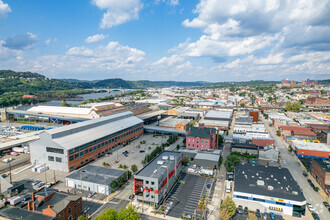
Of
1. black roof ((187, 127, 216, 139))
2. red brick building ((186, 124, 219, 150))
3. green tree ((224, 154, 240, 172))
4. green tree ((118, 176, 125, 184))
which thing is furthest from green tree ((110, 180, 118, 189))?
black roof ((187, 127, 216, 139))

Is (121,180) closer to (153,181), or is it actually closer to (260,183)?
(153,181)

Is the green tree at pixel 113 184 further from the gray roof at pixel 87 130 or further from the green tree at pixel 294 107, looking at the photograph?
the green tree at pixel 294 107

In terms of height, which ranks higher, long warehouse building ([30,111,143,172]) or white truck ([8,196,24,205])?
long warehouse building ([30,111,143,172])

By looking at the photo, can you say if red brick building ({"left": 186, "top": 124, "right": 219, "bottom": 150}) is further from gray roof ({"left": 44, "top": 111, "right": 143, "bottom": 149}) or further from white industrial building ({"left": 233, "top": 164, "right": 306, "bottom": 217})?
gray roof ({"left": 44, "top": 111, "right": 143, "bottom": 149})

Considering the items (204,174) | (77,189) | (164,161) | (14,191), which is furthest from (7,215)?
(204,174)

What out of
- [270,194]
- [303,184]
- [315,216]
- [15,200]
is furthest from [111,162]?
[303,184]

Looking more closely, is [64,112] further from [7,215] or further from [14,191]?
[7,215]
